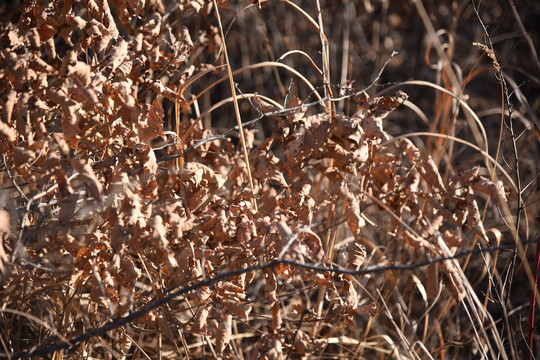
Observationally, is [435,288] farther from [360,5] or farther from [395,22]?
[395,22]

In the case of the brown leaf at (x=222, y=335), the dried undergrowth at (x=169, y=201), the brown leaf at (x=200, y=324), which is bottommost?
the brown leaf at (x=222, y=335)

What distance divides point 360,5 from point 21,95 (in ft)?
7.32

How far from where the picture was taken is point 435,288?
1.28 meters

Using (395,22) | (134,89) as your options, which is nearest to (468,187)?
(134,89)

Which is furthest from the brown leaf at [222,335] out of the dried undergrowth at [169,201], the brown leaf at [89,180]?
the brown leaf at [89,180]

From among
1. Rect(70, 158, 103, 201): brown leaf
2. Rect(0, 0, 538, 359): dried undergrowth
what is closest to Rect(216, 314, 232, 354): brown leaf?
Rect(0, 0, 538, 359): dried undergrowth

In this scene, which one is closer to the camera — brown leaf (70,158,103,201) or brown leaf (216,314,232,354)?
brown leaf (70,158,103,201)

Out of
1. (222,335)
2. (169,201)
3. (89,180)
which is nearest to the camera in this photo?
(89,180)

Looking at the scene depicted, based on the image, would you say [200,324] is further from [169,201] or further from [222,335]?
[169,201]

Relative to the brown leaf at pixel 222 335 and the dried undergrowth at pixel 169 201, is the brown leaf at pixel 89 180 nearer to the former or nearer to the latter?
the dried undergrowth at pixel 169 201

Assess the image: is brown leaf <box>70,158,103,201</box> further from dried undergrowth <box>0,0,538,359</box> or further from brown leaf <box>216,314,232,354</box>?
brown leaf <box>216,314,232,354</box>

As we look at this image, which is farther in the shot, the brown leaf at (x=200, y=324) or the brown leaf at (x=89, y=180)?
the brown leaf at (x=200, y=324)

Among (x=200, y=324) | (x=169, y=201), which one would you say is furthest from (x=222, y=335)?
(x=169, y=201)

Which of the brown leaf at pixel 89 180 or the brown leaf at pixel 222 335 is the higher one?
the brown leaf at pixel 89 180
